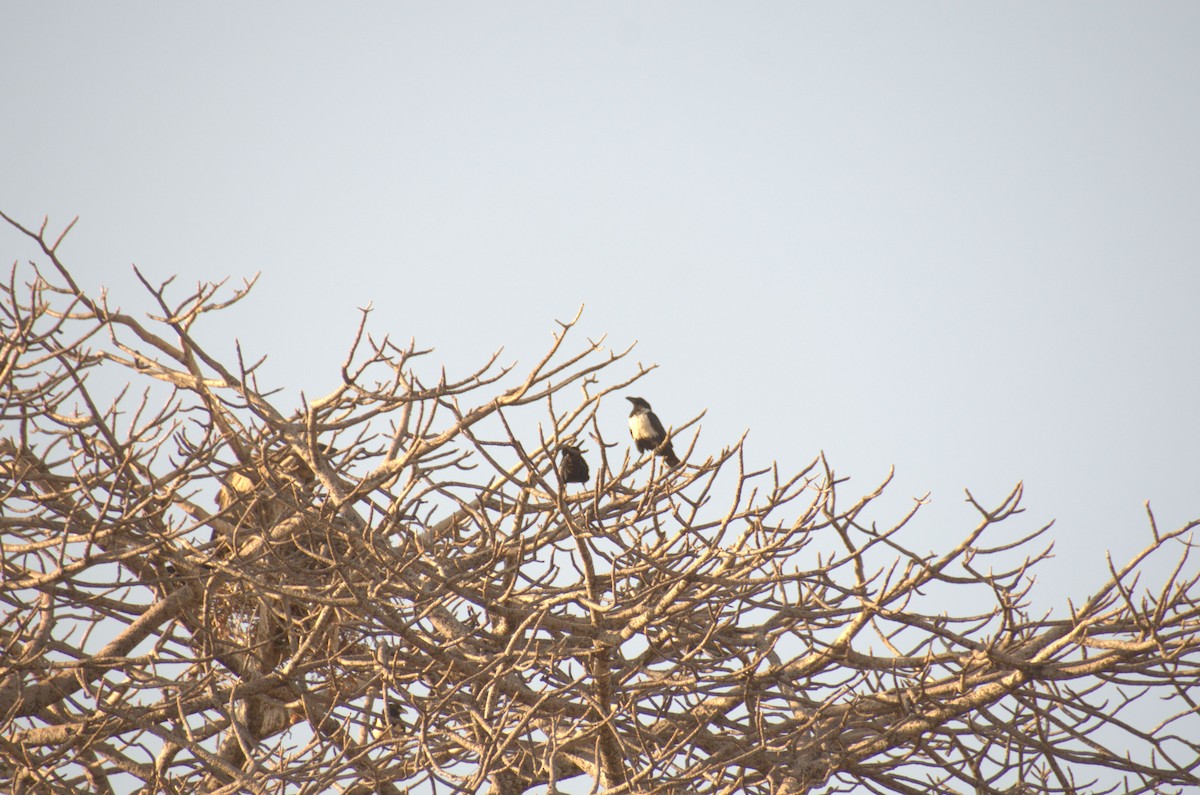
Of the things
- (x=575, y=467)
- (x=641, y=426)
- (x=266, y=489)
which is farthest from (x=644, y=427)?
(x=266, y=489)

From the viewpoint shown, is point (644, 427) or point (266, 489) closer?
point (266, 489)

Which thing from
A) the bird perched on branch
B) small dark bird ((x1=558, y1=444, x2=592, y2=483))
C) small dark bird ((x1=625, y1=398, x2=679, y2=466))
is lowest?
the bird perched on branch

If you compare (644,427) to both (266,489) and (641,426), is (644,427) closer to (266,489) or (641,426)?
(641,426)

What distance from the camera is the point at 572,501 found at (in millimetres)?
4824

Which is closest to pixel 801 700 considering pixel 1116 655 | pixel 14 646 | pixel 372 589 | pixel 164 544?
pixel 1116 655

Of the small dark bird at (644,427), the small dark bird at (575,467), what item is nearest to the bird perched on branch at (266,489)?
the small dark bird at (575,467)

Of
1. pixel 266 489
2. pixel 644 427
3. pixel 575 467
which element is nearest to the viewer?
pixel 266 489

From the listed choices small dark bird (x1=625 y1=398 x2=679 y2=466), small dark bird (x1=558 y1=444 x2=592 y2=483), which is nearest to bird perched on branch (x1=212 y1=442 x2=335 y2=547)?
small dark bird (x1=558 y1=444 x2=592 y2=483)

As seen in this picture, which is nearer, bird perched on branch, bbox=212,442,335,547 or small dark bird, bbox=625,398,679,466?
bird perched on branch, bbox=212,442,335,547

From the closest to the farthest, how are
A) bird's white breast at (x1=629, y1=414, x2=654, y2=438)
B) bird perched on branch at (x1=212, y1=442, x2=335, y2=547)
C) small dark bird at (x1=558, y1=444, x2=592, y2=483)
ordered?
bird perched on branch at (x1=212, y1=442, x2=335, y2=547), small dark bird at (x1=558, y1=444, x2=592, y2=483), bird's white breast at (x1=629, y1=414, x2=654, y2=438)

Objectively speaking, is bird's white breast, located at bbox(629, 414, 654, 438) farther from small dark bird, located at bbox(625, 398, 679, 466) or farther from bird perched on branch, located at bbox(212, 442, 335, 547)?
bird perched on branch, located at bbox(212, 442, 335, 547)

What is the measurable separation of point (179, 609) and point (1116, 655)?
3.80 metres

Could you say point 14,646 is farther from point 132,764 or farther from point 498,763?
point 498,763

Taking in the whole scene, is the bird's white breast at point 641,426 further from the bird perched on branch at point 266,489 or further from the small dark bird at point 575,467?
the bird perched on branch at point 266,489
